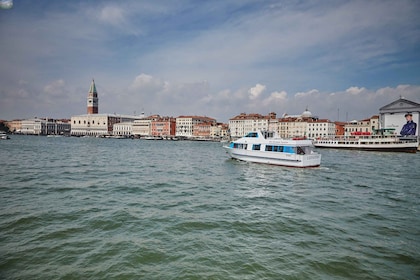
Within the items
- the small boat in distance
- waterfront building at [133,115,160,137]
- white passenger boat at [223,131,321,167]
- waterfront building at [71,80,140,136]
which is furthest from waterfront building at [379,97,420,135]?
waterfront building at [71,80,140,136]

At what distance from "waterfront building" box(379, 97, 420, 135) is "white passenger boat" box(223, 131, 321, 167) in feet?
173

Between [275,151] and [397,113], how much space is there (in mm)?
56287

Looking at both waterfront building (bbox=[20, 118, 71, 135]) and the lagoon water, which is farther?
waterfront building (bbox=[20, 118, 71, 135])

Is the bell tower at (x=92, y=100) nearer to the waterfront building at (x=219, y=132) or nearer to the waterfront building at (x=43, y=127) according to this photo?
the waterfront building at (x=43, y=127)

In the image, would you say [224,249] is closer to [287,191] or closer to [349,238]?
[349,238]

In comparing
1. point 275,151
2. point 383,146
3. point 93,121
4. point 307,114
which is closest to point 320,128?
point 307,114

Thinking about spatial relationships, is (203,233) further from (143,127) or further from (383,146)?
(143,127)

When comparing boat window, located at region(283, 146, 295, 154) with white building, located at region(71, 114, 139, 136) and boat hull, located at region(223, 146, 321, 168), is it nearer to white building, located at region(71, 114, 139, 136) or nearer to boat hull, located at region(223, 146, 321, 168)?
boat hull, located at region(223, 146, 321, 168)

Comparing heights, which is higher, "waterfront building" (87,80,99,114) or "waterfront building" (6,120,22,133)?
"waterfront building" (87,80,99,114)

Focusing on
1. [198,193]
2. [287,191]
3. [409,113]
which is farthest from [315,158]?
[409,113]

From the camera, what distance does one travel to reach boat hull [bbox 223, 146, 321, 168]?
67.7 ft

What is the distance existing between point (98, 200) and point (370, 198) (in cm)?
1114

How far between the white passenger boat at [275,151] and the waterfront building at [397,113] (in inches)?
2076

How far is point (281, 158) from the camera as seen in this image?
21.5 meters
